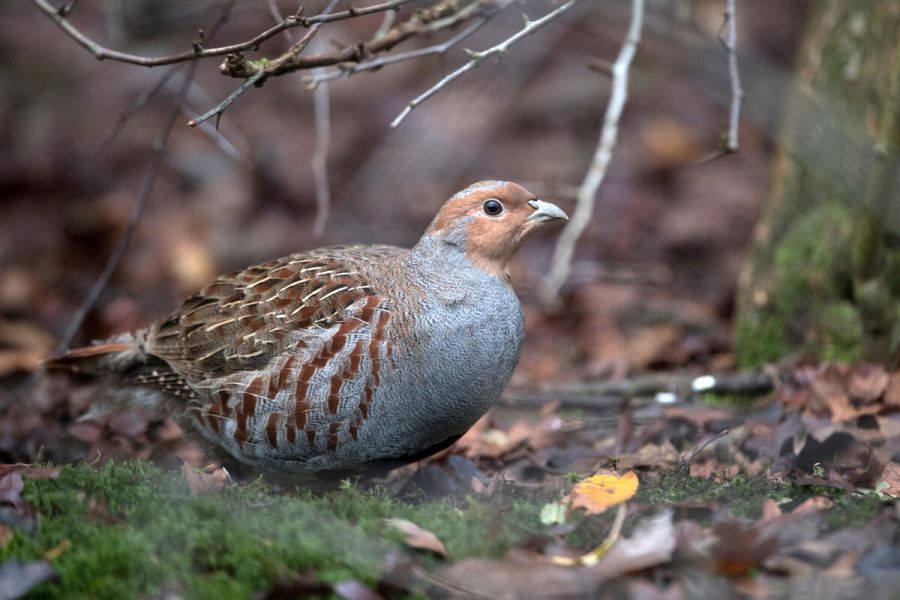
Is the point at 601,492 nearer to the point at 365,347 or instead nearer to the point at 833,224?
the point at 365,347

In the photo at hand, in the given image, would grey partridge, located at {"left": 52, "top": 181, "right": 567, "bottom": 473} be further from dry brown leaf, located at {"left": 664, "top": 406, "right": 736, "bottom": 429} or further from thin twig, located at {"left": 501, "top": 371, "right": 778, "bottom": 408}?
thin twig, located at {"left": 501, "top": 371, "right": 778, "bottom": 408}

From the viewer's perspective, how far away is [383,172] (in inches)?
354

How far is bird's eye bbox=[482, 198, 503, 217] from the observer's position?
4.58 m

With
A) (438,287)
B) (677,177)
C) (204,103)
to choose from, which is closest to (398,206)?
(204,103)

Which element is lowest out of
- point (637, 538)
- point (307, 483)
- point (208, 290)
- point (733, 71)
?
point (307, 483)

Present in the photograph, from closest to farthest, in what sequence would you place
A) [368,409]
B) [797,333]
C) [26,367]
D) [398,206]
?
1. [368,409]
2. [797,333]
3. [26,367]
4. [398,206]

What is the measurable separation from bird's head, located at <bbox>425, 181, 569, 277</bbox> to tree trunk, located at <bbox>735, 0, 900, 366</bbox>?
51.7 inches

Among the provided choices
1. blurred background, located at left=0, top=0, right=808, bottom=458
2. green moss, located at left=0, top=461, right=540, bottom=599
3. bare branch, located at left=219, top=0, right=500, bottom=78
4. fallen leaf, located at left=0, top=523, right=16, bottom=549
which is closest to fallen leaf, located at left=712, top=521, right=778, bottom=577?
green moss, located at left=0, top=461, right=540, bottom=599

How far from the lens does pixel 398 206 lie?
9859 mm

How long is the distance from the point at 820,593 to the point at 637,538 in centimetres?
59

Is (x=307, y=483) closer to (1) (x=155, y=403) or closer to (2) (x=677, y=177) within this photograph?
(1) (x=155, y=403)

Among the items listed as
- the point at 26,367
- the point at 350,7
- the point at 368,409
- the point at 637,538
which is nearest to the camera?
the point at 637,538

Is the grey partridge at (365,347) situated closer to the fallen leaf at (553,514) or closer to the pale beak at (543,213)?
the pale beak at (543,213)

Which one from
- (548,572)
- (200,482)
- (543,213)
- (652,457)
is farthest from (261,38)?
(652,457)
